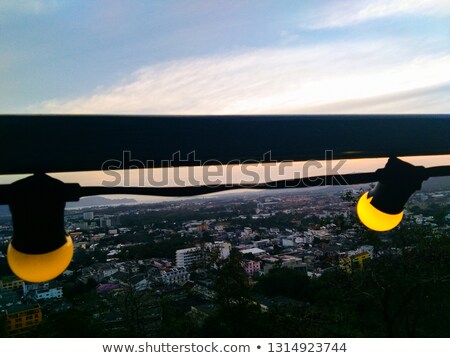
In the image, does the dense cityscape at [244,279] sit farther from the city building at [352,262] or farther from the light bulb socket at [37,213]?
the light bulb socket at [37,213]

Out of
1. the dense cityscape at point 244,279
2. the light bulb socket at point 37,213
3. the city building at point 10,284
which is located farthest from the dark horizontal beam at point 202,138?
the city building at point 10,284

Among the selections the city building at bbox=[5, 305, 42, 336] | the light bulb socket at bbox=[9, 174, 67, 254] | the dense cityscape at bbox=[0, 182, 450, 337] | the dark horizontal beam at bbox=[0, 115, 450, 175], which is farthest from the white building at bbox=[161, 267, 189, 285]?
the dark horizontal beam at bbox=[0, 115, 450, 175]

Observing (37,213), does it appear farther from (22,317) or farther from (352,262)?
(22,317)

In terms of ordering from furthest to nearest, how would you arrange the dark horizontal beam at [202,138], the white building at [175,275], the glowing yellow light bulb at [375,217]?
the white building at [175,275]
the glowing yellow light bulb at [375,217]
the dark horizontal beam at [202,138]

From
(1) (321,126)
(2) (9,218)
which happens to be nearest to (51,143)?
(2) (9,218)

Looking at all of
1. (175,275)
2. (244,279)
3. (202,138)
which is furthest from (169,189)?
(175,275)
